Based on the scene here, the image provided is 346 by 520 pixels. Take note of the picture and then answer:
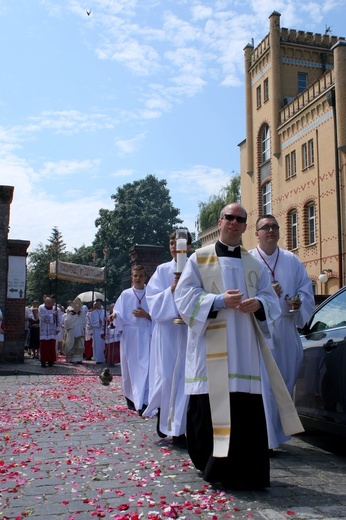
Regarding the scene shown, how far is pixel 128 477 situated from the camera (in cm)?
475

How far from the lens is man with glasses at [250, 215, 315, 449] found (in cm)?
598

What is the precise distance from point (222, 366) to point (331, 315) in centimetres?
203

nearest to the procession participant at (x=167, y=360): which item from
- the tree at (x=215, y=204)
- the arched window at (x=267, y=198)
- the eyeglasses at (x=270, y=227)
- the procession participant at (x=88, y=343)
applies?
the eyeglasses at (x=270, y=227)

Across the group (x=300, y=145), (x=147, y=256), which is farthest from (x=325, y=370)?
(x=300, y=145)

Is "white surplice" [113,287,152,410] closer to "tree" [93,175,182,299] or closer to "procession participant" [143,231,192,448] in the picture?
"procession participant" [143,231,192,448]

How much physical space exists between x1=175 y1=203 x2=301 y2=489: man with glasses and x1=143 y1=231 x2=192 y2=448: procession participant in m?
1.17

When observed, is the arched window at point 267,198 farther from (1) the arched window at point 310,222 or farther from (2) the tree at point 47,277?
(2) the tree at point 47,277

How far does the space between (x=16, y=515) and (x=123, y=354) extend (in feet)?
15.6

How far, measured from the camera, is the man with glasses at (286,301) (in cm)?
Result: 598

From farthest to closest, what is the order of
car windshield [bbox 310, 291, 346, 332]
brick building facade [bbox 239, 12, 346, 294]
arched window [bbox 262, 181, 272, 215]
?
arched window [bbox 262, 181, 272, 215] → brick building facade [bbox 239, 12, 346, 294] → car windshield [bbox 310, 291, 346, 332]

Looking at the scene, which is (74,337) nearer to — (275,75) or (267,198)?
(267,198)

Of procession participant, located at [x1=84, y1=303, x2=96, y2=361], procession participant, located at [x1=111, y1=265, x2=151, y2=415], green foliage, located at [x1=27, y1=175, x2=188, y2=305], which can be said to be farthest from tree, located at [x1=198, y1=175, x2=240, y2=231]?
procession participant, located at [x1=111, y1=265, x2=151, y2=415]

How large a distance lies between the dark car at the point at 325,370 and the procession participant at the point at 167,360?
48.1 inches

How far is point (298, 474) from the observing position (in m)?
4.84
